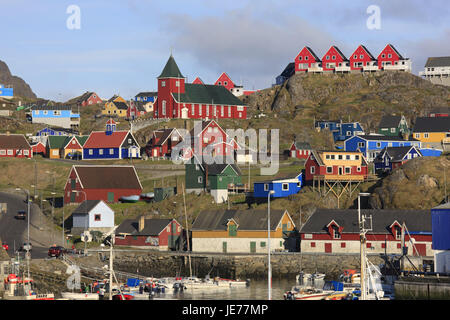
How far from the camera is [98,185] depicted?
106m

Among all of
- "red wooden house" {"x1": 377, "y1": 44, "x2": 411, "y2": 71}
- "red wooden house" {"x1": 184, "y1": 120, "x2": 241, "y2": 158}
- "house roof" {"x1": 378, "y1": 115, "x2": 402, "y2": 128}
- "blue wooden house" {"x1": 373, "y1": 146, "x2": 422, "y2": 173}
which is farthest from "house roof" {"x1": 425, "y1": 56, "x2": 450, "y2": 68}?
"blue wooden house" {"x1": 373, "y1": 146, "x2": 422, "y2": 173}

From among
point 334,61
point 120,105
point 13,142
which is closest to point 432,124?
point 334,61

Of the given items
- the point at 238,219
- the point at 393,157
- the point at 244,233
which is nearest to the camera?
the point at 244,233

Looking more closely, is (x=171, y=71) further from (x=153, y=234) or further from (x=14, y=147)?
(x=153, y=234)

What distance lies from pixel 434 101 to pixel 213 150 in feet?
141

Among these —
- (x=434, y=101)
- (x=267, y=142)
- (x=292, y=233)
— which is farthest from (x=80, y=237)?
(x=434, y=101)

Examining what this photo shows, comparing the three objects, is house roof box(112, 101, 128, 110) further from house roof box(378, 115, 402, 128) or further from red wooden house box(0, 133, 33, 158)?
house roof box(378, 115, 402, 128)

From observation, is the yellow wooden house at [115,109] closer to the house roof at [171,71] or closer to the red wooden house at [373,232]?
the house roof at [171,71]

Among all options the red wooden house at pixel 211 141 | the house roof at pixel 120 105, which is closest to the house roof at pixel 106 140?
the red wooden house at pixel 211 141

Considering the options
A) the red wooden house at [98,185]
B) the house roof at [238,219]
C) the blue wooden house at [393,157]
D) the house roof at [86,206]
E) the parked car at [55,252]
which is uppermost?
the blue wooden house at [393,157]

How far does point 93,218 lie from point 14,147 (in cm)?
4077

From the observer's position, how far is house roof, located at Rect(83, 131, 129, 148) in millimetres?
129500

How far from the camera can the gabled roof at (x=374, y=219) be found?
261 ft

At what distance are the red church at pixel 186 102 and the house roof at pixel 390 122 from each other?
2449 centimetres
